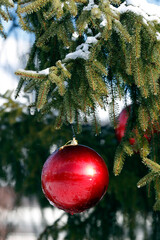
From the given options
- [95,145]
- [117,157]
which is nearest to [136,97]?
[117,157]

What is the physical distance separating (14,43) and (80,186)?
1986 millimetres

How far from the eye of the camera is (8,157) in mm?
2512

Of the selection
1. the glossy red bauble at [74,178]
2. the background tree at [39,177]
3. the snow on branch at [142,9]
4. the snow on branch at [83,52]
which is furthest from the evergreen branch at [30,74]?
the background tree at [39,177]

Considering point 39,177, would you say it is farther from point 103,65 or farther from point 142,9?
point 142,9

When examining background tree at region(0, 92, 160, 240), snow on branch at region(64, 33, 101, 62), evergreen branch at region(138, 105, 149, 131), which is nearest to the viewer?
snow on branch at region(64, 33, 101, 62)

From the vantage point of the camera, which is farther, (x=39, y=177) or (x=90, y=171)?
(x=39, y=177)

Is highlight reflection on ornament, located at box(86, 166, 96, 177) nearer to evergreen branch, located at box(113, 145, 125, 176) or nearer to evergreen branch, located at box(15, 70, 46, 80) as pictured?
evergreen branch, located at box(113, 145, 125, 176)

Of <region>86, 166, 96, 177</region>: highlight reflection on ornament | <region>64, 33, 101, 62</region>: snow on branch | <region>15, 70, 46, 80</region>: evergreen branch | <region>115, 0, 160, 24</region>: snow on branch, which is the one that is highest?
<region>115, 0, 160, 24</region>: snow on branch

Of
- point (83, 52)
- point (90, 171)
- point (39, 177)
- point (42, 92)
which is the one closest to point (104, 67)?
point (83, 52)

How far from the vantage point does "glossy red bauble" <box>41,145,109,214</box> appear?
1.01m

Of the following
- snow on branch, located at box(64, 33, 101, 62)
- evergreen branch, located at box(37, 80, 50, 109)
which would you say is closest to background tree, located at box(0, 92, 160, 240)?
snow on branch, located at box(64, 33, 101, 62)

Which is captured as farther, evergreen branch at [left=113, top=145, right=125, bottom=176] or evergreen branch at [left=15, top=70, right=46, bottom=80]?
evergreen branch at [left=113, top=145, right=125, bottom=176]

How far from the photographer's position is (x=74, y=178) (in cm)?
100

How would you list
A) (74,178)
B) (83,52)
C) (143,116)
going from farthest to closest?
(143,116), (83,52), (74,178)
